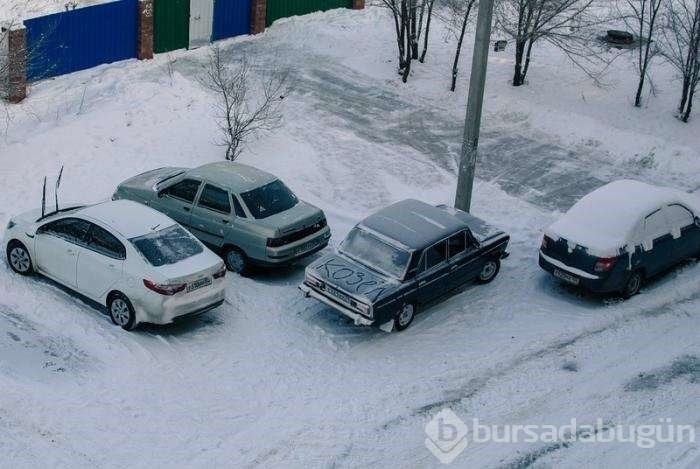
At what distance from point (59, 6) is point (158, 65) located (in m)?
3.93

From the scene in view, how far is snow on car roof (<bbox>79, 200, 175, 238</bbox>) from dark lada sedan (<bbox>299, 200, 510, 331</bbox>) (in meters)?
2.53

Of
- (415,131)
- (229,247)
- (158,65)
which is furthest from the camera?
(158,65)

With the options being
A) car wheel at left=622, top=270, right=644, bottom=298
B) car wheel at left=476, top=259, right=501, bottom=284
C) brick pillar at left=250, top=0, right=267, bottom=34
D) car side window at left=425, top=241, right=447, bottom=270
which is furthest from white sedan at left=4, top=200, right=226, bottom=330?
brick pillar at left=250, top=0, right=267, bottom=34

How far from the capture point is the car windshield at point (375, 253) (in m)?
14.7

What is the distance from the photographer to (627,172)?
2123 centimetres

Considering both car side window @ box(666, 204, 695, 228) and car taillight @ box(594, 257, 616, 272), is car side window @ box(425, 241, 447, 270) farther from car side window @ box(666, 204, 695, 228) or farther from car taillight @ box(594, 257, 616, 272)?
car side window @ box(666, 204, 695, 228)

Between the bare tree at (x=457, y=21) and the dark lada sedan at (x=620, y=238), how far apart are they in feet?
28.0

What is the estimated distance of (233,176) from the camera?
1645 cm

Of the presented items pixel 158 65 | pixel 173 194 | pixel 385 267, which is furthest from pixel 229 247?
pixel 158 65

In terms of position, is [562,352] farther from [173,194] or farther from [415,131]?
[415,131]

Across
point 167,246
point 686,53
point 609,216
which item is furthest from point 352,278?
point 686,53

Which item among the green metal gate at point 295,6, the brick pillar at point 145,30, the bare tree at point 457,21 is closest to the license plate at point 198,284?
the brick pillar at point 145,30

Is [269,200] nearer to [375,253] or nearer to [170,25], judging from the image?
[375,253]

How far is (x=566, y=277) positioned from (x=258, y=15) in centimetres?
1475
